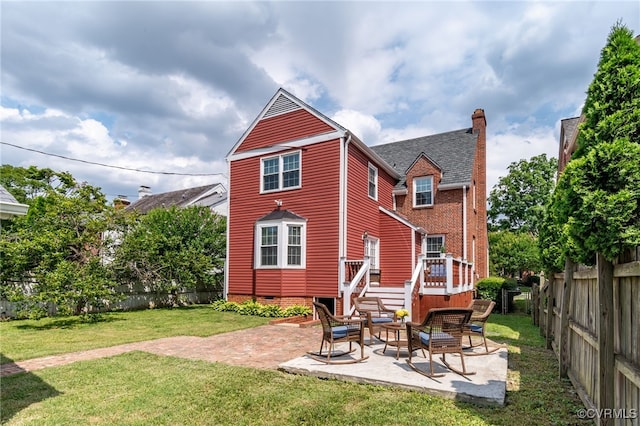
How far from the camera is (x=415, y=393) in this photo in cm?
479

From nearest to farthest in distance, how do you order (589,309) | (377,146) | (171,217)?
(589,309) < (171,217) < (377,146)

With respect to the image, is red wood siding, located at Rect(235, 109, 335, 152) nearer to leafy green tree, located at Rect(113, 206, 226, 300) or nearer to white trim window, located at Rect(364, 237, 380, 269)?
leafy green tree, located at Rect(113, 206, 226, 300)

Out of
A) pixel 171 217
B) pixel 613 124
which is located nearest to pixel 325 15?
pixel 613 124

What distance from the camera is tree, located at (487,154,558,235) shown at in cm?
3531

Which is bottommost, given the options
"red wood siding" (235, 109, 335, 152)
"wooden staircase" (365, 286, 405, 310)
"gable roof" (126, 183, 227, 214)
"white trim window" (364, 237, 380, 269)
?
"wooden staircase" (365, 286, 405, 310)

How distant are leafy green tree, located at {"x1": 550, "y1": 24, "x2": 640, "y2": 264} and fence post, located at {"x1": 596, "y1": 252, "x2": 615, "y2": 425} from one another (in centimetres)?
27

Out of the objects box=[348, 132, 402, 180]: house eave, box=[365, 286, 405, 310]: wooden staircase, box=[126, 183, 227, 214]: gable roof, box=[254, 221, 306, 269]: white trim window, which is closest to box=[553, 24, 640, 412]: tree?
box=[365, 286, 405, 310]: wooden staircase

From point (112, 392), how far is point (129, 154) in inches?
1035

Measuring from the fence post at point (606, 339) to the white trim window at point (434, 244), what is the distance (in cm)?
1354

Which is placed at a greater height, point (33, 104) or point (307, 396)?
point (33, 104)

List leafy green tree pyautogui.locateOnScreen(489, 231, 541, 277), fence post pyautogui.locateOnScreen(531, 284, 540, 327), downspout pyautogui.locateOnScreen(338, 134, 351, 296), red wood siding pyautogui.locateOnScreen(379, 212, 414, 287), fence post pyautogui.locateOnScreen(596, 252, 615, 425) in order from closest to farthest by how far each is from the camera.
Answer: fence post pyautogui.locateOnScreen(596, 252, 615, 425), fence post pyautogui.locateOnScreen(531, 284, 540, 327), downspout pyautogui.locateOnScreen(338, 134, 351, 296), red wood siding pyautogui.locateOnScreen(379, 212, 414, 287), leafy green tree pyautogui.locateOnScreen(489, 231, 541, 277)

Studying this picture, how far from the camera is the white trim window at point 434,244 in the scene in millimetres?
16766

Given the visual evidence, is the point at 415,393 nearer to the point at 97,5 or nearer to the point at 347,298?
the point at 347,298

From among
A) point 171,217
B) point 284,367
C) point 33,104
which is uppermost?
point 33,104
